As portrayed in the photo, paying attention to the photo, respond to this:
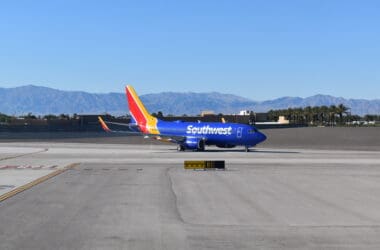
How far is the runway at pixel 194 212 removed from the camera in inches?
627

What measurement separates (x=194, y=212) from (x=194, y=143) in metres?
→ 49.7

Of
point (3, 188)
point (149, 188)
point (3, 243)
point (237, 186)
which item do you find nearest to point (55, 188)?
point (3, 188)

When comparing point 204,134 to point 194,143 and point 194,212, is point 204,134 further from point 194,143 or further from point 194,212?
point 194,212

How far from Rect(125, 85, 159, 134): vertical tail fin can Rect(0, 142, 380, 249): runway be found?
40.2 meters

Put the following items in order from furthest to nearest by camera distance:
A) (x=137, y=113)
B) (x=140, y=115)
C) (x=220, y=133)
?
(x=137, y=113) → (x=140, y=115) → (x=220, y=133)

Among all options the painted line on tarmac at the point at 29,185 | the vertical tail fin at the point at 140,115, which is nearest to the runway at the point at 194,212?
the painted line on tarmac at the point at 29,185

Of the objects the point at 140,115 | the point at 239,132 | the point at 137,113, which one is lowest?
the point at 239,132

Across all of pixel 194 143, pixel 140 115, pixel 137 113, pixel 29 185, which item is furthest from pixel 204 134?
pixel 29 185

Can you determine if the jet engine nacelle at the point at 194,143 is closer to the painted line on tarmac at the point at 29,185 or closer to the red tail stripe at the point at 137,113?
the red tail stripe at the point at 137,113

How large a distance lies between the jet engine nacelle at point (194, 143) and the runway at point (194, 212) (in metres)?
33.5

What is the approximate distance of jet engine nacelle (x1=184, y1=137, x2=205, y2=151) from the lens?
233ft

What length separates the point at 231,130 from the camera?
69.6m

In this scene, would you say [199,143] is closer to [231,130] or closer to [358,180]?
[231,130]

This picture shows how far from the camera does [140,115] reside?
7956 centimetres
